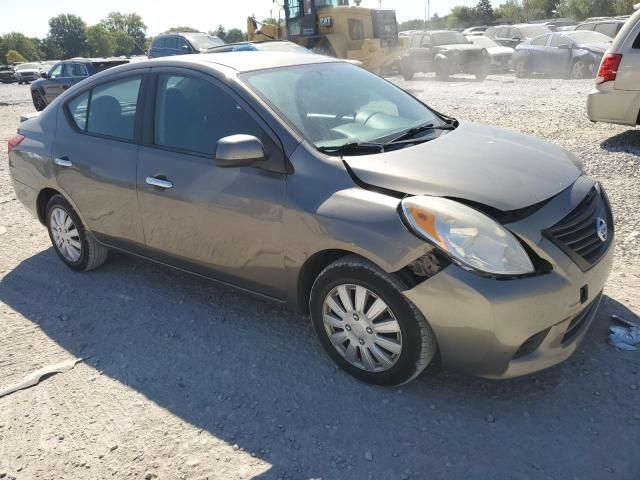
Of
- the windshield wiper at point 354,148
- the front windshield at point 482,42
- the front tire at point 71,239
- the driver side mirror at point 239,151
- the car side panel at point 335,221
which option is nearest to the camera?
the car side panel at point 335,221

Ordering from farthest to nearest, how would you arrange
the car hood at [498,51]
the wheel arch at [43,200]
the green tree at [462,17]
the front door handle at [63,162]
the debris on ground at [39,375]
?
1. the green tree at [462,17]
2. the car hood at [498,51]
3. the wheel arch at [43,200]
4. the front door handle at [63,162]
5. the debris on ground at [39,375]

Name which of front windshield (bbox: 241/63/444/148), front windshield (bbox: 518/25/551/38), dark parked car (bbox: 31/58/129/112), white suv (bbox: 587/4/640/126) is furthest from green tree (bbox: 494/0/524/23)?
front windshield (bbox: 241/63/444/148)

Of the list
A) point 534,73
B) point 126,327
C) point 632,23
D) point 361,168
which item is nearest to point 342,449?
point 361,168

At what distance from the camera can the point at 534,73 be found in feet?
61.2

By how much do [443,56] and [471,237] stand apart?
1875 centimetres

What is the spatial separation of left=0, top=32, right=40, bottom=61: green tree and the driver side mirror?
3943 inches

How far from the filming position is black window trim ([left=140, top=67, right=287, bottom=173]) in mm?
3182

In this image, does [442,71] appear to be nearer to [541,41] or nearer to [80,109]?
[541,41]

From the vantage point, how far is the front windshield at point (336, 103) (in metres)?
3.31

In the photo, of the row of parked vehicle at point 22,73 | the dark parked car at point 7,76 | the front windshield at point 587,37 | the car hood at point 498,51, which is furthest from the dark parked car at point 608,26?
the dark parked car at point 7,76

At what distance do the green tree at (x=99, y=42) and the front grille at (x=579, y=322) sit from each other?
108 metres

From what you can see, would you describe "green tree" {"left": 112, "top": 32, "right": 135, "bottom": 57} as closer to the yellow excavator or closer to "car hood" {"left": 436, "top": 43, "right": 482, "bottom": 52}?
the yellow excavator

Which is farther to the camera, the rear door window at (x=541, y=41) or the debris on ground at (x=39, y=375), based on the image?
the rear door window at (x=541, y=41)

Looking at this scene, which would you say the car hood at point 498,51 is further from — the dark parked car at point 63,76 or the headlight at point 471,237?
the headlight at point 471,237
